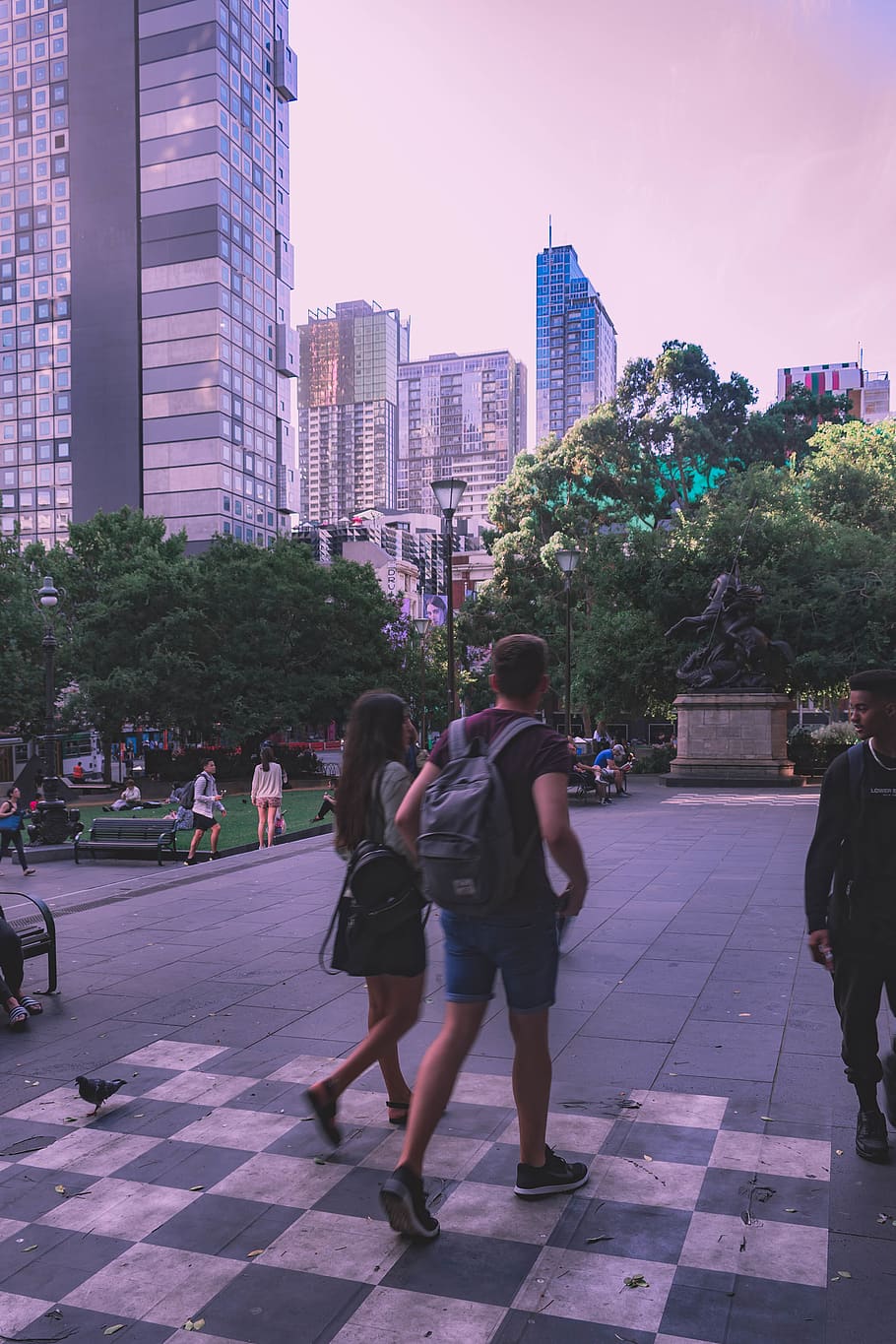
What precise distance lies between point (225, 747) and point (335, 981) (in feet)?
112

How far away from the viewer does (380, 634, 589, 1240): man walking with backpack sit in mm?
3242

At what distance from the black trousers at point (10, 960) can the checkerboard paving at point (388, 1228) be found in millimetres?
1605

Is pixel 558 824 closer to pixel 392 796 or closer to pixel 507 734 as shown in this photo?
pixel 507 734

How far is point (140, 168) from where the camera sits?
73.9 m

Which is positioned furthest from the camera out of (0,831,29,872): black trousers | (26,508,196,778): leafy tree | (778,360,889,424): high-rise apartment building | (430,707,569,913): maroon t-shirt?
(778,360,889,424): high-rise apartment building

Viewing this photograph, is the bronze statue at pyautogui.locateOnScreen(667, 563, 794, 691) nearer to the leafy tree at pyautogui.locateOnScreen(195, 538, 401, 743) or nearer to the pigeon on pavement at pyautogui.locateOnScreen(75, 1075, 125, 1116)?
the leafy tree at pyautogui.locateOnScreen(195, 538, 401, 743)

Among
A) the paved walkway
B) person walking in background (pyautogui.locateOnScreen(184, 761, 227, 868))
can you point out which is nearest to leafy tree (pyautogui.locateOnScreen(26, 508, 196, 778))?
person walking in background (pyautogui.locateOnScreen(184, 761, 227, 868))

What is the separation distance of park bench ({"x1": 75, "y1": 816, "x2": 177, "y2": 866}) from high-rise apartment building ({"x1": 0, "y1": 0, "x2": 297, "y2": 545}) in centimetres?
5730

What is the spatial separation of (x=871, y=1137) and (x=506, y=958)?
5.86 feet

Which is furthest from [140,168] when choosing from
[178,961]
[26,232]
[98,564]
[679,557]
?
[178,961]

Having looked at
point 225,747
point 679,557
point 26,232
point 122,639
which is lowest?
point 225,747

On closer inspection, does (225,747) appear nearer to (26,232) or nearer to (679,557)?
(679,557)

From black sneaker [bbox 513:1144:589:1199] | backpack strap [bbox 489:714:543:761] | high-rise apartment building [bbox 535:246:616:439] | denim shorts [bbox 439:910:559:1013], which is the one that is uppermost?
high-rise apartment building [bbox 535:246:616:439]

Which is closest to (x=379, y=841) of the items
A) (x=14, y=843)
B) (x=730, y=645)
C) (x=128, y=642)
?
(x=14, y=843)
